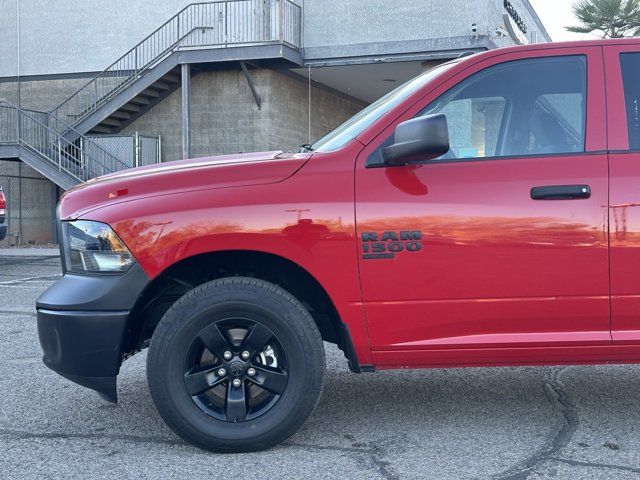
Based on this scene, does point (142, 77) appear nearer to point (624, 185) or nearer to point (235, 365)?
point (235, 365)

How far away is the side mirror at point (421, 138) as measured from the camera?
3682 mm

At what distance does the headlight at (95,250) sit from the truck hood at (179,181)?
3.3 inches

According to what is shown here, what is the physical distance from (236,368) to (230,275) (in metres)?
0.53

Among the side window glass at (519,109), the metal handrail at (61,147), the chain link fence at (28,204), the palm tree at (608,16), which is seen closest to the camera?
the side window glass at (519,109)

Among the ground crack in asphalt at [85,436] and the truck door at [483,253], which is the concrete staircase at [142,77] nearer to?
the ground crack in asphalt at [85,436]

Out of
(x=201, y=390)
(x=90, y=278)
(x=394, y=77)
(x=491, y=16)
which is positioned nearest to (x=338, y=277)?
(x=201, y=390)

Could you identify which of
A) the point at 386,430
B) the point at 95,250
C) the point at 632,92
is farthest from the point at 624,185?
the point at 95,250

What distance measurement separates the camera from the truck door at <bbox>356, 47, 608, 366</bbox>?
3.76 metres

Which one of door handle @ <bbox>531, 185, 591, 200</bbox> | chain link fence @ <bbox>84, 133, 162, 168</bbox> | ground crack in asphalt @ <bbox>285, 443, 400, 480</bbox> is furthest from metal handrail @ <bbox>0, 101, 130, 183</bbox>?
door handle @ <bbox>531, 185, 591, 200</bbox>

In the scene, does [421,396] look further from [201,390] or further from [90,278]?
[90,278]

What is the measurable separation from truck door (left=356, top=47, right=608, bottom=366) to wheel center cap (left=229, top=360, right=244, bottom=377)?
616 mm

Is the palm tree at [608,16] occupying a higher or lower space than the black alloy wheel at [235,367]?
higher

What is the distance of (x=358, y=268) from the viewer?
379 cm

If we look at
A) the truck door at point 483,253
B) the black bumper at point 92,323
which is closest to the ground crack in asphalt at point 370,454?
the truck door at point 483,253
